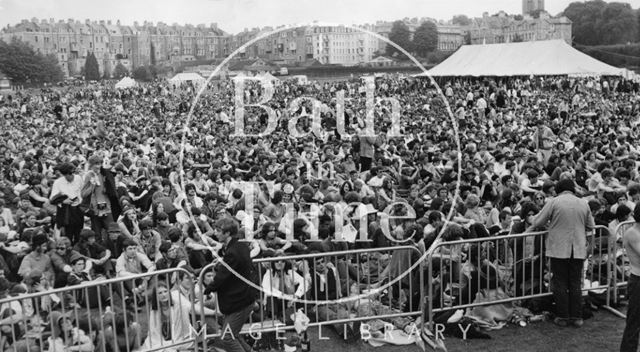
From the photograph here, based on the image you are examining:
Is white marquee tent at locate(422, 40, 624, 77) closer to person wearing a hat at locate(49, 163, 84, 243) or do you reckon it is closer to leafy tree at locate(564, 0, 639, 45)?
person wearing a hat at locate(49, 163, 84, 243)

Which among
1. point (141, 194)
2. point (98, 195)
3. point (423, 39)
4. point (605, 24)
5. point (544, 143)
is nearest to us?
point (98, 195)

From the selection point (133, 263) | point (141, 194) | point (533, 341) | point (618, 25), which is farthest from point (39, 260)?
point (618, 25)

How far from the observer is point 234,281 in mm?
5145

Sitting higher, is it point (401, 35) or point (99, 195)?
point (401, 35)

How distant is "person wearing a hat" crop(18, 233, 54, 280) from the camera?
7086 millimetres

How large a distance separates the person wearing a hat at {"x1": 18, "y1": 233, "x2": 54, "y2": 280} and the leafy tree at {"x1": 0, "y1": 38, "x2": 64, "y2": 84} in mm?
96730

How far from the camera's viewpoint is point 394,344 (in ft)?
19.6

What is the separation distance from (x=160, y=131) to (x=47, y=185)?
9.70 metres

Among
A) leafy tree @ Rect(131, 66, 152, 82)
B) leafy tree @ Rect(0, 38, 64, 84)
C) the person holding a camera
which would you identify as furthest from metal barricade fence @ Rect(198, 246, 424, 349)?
leafy tree @ Rect(131, 66, 152, 82)

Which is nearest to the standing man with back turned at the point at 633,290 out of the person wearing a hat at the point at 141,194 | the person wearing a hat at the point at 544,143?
the person wearing a hat at the point at 141,194

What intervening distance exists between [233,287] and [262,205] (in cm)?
505

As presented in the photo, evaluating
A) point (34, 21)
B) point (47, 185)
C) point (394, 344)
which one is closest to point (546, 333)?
point (394, 344)

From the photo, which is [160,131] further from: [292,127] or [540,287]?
[540,287]

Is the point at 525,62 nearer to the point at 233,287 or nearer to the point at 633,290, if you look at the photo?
the point at 633,290
